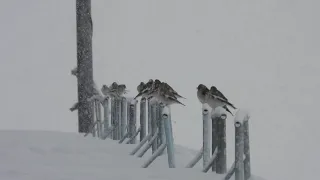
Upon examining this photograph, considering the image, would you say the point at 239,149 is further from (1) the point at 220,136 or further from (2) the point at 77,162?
(2) the point at 77,162

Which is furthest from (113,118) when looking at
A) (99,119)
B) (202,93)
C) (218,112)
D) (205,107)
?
(218,112)

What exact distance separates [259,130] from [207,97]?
103 metres

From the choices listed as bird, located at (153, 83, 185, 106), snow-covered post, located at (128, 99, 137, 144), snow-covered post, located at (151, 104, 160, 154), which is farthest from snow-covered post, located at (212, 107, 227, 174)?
snow-covered post, located at (128, 99, 137, 144)

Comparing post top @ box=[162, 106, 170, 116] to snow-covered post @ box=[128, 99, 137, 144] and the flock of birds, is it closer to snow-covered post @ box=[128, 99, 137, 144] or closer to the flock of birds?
the flock of birds

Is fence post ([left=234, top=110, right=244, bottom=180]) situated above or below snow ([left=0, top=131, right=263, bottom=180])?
above

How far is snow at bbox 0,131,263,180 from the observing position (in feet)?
23.3

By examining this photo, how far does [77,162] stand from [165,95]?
5.36ft

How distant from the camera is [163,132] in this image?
926 cm

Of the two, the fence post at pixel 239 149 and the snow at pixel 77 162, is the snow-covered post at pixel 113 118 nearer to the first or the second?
the snow at pixel 77 162

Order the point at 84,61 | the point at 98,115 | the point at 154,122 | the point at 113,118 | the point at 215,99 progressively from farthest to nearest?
the point at 84,61 → the point at 98,115 → the point at 113,118 → the point at 154,122 → the point at 215,99

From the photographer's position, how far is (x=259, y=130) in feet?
361

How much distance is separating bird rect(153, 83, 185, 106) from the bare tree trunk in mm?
6288

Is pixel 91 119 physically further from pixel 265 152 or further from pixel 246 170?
pixel 265 152

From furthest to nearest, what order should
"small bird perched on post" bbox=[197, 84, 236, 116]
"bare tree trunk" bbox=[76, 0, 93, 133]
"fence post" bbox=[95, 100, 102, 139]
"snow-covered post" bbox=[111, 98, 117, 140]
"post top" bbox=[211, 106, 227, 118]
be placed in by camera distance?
"bare tree trunk" bbox=[76, 0, 93, 133]
"fence post" bbox=[95, 100, 102, 139]
"snow-covered post" bbox=[111, 98, 117, 140]
"small bird perched on post" bbox=[197, 84, 236, 116]
"post top" bbox=[211, 106, 227, 118]
